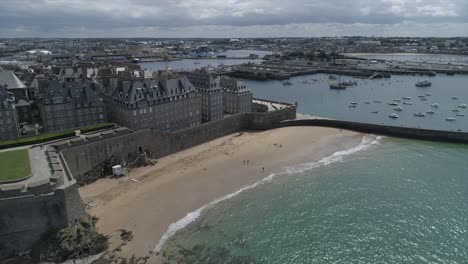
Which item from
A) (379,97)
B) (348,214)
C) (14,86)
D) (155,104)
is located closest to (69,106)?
(155,104)

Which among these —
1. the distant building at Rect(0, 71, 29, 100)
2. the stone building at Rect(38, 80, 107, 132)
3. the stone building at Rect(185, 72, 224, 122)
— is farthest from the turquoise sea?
the distant building at Rect(0, 71, 29, 100)

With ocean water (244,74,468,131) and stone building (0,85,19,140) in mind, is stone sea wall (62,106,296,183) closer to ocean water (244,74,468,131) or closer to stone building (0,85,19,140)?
stone building (0,85,19,140)

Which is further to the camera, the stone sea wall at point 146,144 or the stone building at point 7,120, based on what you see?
the stone building at point 7,120

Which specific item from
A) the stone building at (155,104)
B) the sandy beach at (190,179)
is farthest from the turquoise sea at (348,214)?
the stone building at (155,104)

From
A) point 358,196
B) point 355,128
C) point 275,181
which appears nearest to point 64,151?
point 275,181

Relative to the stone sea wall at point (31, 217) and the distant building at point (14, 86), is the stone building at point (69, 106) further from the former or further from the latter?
the stone sea wall at point (31, 217)

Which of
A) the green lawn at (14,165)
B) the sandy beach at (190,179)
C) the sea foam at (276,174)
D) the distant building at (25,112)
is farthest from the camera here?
the distant building at (25,112)

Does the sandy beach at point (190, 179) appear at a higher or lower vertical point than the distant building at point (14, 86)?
lower
